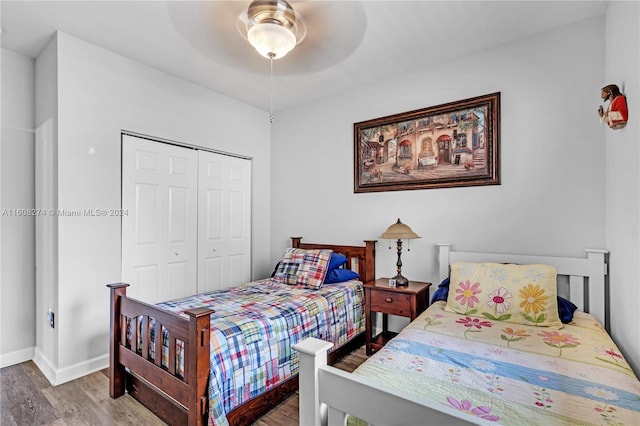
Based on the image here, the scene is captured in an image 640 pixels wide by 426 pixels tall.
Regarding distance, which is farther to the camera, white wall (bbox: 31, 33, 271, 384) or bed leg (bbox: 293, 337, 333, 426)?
white wall (bbox: 31, 33, 271, 384)

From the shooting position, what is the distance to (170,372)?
6.06ft

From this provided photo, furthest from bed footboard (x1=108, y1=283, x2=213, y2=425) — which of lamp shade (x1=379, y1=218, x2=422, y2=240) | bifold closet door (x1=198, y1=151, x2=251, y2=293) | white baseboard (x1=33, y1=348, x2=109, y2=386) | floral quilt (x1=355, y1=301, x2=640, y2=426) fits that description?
lamp shade (x1=379, y1=218, x2=422, y2=240)

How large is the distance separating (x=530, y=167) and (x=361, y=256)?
169 cm

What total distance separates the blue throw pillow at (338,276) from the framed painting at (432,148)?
2.86ft

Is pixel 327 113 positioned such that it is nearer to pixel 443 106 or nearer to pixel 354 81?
pixel 354 81

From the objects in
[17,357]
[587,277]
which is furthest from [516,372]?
[17,357]

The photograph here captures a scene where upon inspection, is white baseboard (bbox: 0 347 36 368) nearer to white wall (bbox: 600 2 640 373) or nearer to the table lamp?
the table lamp

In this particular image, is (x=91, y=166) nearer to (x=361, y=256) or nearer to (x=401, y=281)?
Result: (x=361, y=256)

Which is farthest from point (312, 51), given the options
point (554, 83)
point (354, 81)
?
point (554, 83)

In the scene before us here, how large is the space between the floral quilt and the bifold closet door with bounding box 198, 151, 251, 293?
2.41m

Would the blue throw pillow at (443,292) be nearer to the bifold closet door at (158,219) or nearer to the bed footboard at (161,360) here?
the bed footboard at (161,360)

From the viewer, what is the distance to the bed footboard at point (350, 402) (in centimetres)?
82

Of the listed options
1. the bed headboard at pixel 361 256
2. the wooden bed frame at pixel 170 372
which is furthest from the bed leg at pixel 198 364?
the bed headboard at pixel 361 256

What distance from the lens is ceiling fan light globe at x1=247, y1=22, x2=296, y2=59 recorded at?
1.98 m
